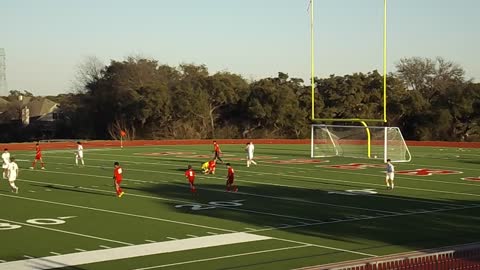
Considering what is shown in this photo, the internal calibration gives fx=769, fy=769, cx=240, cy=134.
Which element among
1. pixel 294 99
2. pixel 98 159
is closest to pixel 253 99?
pixel 294 99

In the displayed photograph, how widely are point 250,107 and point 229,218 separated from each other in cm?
6165

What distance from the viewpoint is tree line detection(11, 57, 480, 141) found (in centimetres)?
7769

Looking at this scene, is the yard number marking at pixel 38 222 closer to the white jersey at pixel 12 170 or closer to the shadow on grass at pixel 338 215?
the shadow on grass at pixel 338 215

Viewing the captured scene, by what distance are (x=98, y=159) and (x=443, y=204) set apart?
88.7ft

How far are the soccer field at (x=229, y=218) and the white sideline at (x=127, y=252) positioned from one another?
0.07 ft

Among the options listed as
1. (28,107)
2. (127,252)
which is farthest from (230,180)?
(28,107)

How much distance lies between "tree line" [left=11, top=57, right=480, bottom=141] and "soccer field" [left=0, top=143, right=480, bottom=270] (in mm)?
41347

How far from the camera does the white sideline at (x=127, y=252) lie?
14.7m

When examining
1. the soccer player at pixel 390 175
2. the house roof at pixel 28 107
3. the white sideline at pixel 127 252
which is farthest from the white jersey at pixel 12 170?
the house roof at pixel 28 107

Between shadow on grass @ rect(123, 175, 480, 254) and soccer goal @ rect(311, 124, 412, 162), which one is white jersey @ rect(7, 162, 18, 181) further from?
soccer goal @ rect(311, 124, 412, 162)

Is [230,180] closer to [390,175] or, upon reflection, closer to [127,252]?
[390,175]

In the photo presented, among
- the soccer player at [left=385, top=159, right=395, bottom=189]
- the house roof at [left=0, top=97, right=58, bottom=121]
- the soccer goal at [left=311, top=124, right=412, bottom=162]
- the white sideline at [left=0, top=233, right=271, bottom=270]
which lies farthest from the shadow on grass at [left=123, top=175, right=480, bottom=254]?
the house roof at [left=0, top=97, right=58, bottom=121]

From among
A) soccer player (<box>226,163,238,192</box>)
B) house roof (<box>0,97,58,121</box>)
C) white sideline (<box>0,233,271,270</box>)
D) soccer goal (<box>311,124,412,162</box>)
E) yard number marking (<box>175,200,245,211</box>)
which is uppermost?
house roof (<box>0,97,58,121</box>)

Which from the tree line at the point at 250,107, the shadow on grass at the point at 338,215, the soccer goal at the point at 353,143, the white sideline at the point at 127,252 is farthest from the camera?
the tree line at the point at 250,107
